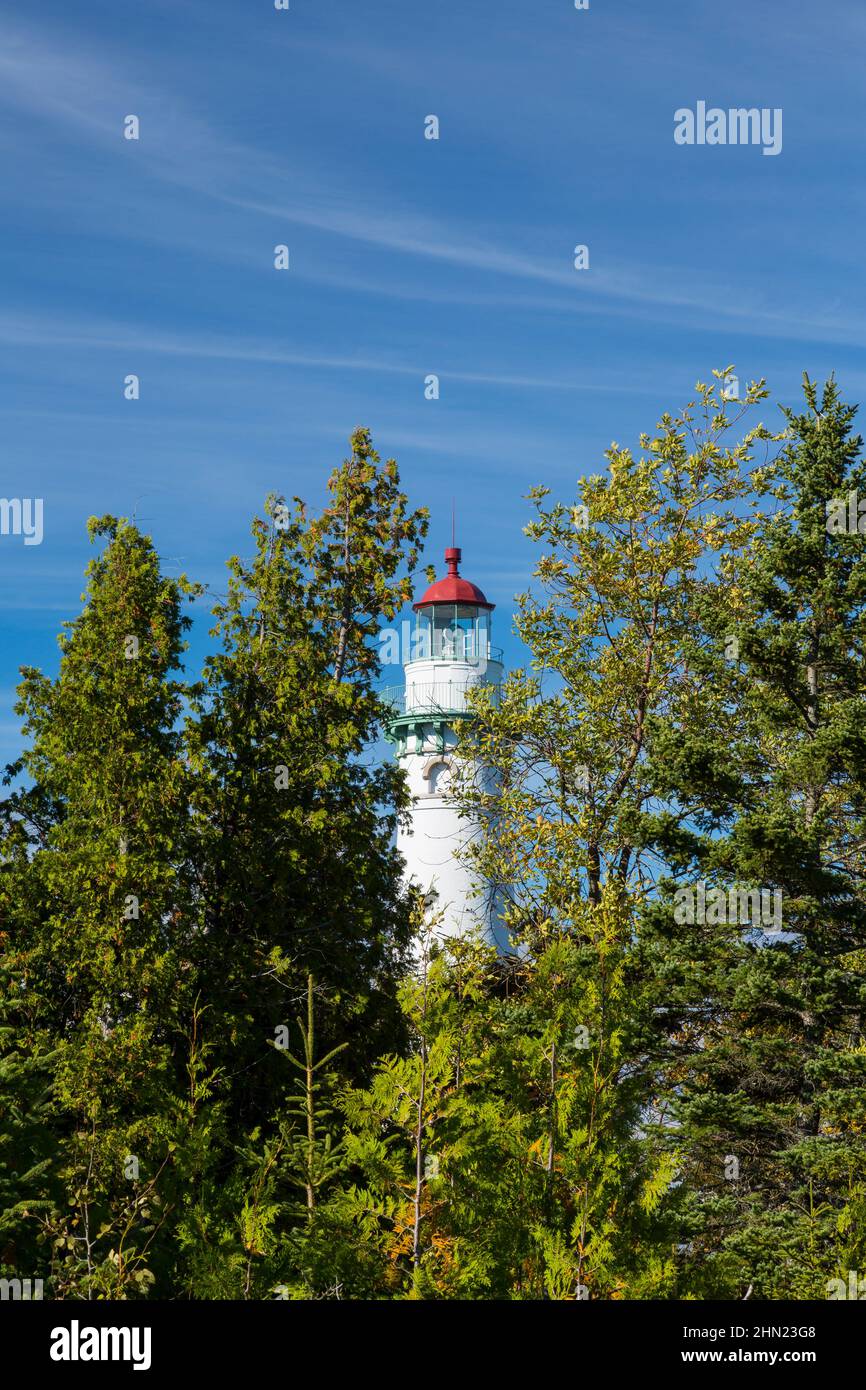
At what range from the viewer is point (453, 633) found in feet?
131

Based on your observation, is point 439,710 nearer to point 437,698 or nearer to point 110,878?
point 437,698

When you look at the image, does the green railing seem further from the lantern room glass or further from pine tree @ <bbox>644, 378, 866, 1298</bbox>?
pine tree @ <bbox>644, 378, 866, 1298</bbox>

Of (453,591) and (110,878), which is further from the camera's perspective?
(453,591)

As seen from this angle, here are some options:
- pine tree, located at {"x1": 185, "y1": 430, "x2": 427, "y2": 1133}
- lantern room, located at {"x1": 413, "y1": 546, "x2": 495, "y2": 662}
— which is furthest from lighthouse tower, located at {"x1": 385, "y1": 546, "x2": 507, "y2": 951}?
pine tree, located at {"x1": 185, "y1": 430, "x2": 427, "y2": 1133}

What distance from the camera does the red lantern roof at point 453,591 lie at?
40.0 meters

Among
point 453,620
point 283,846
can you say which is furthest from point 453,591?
point 283,846

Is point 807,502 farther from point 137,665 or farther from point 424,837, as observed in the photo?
point 424,837

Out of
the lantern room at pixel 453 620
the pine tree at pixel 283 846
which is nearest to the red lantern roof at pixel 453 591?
the lantern room at pixel 453 620

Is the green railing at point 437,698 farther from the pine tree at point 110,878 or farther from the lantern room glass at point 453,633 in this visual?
the pine tree at point 110,878

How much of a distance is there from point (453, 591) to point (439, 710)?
3978 mm

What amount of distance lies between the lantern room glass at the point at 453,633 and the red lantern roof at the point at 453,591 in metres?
0.24
